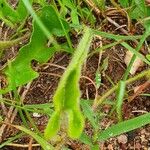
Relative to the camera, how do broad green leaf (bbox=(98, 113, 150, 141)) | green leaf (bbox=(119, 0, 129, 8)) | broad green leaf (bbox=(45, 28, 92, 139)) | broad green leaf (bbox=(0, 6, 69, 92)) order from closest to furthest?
broad green leaf (bbox=(45, 28, 92, 139)) < broad green leaf (bbox=(98, 113, 150, 141)) < broad green leaf (bbox=(0, 6, 69, 92)) < green leaf (bbox=(119, 0, 129, 8))

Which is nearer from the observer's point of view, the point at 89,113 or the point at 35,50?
the point at 89,113

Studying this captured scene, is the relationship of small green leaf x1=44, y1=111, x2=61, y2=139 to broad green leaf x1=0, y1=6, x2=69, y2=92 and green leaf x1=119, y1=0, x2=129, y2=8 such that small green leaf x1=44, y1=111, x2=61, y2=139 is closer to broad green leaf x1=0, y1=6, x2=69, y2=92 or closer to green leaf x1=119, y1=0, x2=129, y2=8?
broad green leaf x1=0, y1=6, x2=69, y2=92

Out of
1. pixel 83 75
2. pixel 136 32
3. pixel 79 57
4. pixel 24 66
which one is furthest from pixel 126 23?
pixel 79 57

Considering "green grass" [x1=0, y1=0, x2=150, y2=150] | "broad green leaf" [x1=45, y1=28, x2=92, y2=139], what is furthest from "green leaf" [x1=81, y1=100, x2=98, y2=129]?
"broad green leaf" [x1=45, y1=28, x2=92, y2=139]

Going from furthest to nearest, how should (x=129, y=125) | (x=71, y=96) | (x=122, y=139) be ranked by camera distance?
(x=122, y=139), (x=129, y=125), (x=71, y=96)

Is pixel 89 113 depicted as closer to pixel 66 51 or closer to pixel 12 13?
pixel 66 51

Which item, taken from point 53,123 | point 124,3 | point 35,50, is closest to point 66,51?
point 35,50

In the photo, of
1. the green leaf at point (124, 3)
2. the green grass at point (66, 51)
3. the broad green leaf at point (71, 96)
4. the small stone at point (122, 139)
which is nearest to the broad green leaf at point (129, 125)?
the green grass at point (66, 51)

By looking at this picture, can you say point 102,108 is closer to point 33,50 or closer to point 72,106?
point 33,50

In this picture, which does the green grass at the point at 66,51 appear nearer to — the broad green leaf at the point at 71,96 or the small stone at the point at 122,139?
the small stone at the point at 122,139
